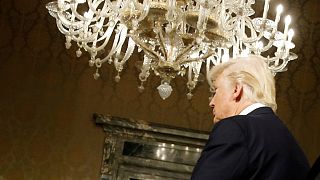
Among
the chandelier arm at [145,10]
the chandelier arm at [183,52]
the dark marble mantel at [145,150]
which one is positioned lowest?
the dark marble mantel at [145,150]

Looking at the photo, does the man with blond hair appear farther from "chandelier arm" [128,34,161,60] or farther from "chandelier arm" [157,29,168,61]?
"chandelier arm" [128,34,161,60]

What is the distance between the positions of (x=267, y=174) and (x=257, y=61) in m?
0.47

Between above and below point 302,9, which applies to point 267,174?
below

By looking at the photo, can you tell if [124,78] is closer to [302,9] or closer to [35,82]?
[35,82]

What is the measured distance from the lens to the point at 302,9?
5.77 m

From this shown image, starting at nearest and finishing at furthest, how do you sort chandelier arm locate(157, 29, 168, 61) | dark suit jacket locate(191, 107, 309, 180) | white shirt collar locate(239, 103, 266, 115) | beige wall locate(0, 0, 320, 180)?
1. dark suit jacket locate(191, 107, 309, 180)
2. white shirt collar locate(239, 103, 266, 115)
3. chandelier arm locate(157, 29, 168, 61)
4. beige wall locate(0, 0, 320, 180)

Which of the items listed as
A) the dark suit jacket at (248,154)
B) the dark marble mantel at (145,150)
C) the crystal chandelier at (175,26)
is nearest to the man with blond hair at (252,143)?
the dark suit jacket at (248,154)

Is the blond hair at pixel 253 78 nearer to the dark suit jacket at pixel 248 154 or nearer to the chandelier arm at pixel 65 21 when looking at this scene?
the dark suit jacket at pixel 248 154

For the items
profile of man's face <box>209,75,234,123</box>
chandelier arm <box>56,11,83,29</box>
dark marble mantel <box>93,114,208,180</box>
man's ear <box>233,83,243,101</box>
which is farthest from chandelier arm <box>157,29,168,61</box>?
dark marble mantel <box>93,114,208,180</box>

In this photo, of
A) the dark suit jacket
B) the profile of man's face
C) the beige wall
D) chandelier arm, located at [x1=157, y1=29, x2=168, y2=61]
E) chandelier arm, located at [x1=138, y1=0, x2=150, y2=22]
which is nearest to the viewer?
the dark suit jacket

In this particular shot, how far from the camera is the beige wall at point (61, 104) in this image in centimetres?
516

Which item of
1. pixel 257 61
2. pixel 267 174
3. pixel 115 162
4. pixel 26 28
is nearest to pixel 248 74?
pixel 257 61

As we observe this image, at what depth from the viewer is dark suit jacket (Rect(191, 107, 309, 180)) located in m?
1.58

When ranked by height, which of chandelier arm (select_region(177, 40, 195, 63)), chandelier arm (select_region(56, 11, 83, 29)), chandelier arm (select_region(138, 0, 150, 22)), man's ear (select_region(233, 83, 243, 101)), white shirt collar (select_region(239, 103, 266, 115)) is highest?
chandelier arm (select_region(138, 0, 150, 22))
